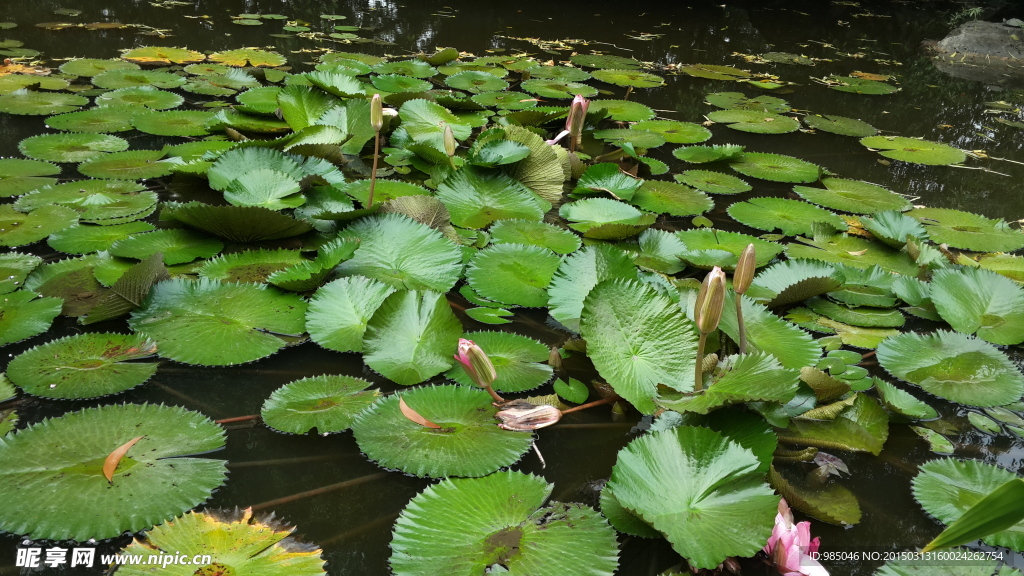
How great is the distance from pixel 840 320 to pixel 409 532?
1491mm

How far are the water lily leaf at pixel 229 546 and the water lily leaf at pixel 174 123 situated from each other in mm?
2401

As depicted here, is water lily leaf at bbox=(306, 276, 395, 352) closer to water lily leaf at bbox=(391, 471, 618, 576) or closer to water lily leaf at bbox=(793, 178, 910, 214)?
water lily leaf at bbox=(391, 471, 618, 576)

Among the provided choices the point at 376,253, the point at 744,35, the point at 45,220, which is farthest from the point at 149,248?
the point at 744,35

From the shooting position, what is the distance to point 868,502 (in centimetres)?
143

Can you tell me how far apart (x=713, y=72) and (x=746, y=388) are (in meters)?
4.84

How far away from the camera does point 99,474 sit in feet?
4.12

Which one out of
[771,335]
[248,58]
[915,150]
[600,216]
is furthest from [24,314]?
[915,150]

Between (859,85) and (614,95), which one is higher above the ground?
(859,85)

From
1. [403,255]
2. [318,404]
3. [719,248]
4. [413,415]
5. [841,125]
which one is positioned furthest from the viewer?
[841,125]

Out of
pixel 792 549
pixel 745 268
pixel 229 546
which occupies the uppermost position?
pixel 745 268

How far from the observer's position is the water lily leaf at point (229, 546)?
1.11 meters

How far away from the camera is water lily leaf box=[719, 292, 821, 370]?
1677 mm

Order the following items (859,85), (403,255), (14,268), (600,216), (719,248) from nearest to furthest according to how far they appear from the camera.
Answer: (14,268) → (403,255) → (719,248) → (600,216) → (859,85)

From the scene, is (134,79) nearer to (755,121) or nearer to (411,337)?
(411,337)
